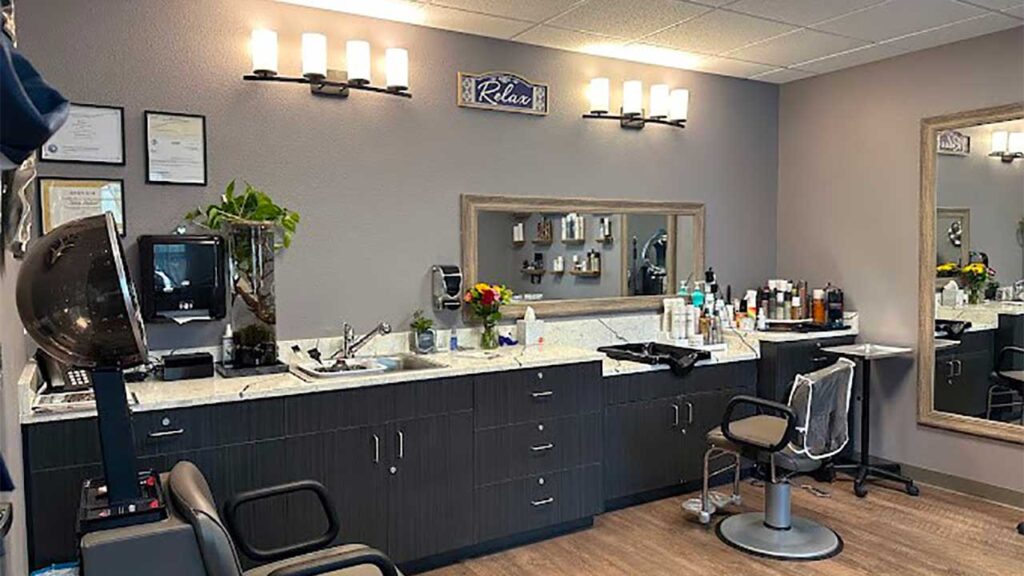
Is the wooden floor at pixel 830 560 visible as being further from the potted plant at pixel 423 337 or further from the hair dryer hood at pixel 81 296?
the hair dryer hood at pixel 81 296

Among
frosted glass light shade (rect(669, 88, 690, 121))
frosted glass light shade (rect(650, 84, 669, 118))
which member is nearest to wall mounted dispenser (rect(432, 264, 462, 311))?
frosted glass light shade (rect(650, 84, 669, 118))

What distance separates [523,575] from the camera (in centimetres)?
312

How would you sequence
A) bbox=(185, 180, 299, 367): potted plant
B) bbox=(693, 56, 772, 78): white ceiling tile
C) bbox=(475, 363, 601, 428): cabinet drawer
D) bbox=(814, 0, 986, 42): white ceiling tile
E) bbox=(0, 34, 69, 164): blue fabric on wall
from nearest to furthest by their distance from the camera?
bbox=(0, 34, 69, 164): blue fabric on wall < bbox=(185, 180, 299, 367): potted plant < bbox=(475, 363, 601, 428): cabinet drawer < bbox=(814, 0, 986, 42): white ceiling tile < bbox=(693, 56, 772, 78): white ceiling tile

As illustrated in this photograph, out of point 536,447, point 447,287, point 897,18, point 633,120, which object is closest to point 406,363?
point 447,287

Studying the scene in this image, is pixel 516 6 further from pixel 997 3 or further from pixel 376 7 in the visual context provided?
pixel 997 3

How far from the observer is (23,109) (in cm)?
119

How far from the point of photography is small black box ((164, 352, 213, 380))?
2.93 m

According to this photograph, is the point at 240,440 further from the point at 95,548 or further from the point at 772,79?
the point at 772,79

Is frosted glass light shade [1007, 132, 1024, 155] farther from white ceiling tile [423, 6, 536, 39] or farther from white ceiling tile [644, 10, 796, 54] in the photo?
white ceiling tile [423, 6, 536, 39]

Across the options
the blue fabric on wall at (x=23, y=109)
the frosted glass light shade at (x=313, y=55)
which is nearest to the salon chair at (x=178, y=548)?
the blue fabric on wall at (x=23, y=109)

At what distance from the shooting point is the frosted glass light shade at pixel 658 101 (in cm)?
443

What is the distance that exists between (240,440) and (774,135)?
13.4 feet

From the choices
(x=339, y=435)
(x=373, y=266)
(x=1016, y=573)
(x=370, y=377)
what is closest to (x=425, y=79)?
(x=373, y=266)

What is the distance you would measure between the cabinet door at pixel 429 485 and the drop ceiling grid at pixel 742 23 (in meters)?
1.94
